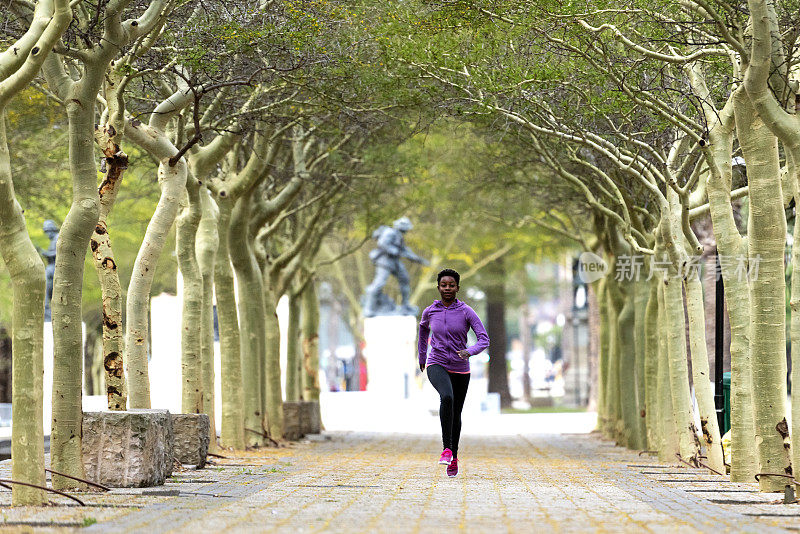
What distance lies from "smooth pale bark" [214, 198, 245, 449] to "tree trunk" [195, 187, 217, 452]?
20.0 inches

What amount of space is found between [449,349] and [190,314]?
182 inches

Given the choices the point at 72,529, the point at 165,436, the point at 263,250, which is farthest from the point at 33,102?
the point at 72,529

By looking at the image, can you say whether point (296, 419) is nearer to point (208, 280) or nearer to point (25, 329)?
point (208, 280)

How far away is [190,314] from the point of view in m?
16.6

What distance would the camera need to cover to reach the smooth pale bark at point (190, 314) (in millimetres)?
16469

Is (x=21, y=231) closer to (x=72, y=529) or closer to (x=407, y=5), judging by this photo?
(x=72, y=529)

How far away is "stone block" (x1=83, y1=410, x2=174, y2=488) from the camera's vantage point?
12.3m

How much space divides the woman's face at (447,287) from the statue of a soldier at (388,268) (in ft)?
77.0

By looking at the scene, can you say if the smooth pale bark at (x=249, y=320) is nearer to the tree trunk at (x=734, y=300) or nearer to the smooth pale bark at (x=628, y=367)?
the smooth pale bark at (x=628, y=367)

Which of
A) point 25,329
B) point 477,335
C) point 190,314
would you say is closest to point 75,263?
point 25,329

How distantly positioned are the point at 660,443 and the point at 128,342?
23.3 feet

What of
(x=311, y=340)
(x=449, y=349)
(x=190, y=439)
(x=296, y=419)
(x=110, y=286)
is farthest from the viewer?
(x=311, y=340)

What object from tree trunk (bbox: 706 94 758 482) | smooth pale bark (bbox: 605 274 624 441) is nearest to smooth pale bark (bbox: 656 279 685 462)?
tree trunk (bbox: 706 94 758 482)

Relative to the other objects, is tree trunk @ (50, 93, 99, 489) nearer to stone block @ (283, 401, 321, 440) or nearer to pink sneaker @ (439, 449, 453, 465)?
pink sneaker @ (439, 449, 453, 465)
